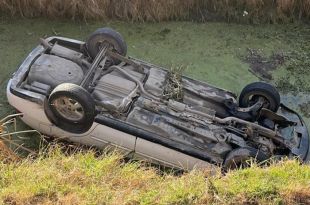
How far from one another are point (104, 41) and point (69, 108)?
4.35 ft

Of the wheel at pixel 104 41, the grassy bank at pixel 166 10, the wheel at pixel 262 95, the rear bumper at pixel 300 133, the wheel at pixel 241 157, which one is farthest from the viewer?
the grassy bank at pixel 166 10

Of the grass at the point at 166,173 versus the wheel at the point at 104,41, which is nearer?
the grass at the point at 166,173

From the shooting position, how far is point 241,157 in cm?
719

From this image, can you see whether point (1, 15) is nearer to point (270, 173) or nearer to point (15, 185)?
point (15, 185)

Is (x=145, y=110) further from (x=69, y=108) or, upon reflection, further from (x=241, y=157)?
(x=241, y=157)

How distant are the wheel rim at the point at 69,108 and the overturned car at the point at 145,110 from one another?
14 millimetres

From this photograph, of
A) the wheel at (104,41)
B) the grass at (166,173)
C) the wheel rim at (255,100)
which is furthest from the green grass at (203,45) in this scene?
the wheel at (104,41)

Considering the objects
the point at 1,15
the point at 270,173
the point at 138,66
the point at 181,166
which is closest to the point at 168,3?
the point at 138,66

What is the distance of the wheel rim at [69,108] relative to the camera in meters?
7.36

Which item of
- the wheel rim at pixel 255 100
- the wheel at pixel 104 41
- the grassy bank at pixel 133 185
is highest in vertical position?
the wheel at pixel 104 41

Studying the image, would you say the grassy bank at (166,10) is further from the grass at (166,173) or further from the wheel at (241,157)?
the wheel at (241,157)

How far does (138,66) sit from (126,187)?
8.46 feet

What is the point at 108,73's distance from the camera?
8.03 meters

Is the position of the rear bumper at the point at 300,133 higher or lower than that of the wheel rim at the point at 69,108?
higher
